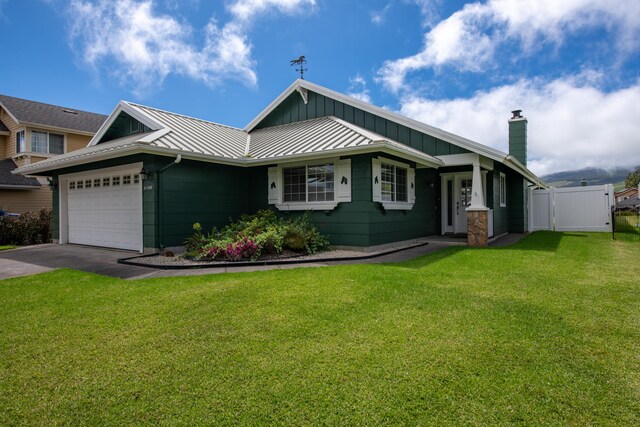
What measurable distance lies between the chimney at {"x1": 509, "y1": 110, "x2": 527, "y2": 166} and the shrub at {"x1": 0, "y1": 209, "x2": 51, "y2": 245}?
63.2 feet

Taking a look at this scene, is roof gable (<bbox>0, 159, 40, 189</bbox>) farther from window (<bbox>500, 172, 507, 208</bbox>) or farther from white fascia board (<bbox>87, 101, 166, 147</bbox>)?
window (<bbox>500, 172, 507, 208</bbox>)

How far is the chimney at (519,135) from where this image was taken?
1531cm

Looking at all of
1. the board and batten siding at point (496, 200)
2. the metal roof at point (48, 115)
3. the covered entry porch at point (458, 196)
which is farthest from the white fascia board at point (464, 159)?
the metal roof at point (48, 115)

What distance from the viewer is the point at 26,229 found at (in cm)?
1398

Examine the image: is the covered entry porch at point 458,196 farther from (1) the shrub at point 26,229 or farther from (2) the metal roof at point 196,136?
(1) the shrub at point 26,229

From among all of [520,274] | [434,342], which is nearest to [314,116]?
[520,274]

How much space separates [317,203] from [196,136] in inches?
170

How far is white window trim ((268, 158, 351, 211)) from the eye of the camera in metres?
9.06

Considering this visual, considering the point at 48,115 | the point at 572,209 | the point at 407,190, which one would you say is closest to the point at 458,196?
the point at 407,190

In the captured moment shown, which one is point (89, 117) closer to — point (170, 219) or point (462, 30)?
point (170, 219)

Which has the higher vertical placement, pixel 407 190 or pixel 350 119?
pixel 350 119

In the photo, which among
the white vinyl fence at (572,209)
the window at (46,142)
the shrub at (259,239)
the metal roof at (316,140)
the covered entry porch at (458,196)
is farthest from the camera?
the window at (46,142)

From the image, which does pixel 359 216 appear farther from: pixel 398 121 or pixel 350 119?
pixel 350 119

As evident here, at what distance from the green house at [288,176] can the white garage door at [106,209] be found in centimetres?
3
